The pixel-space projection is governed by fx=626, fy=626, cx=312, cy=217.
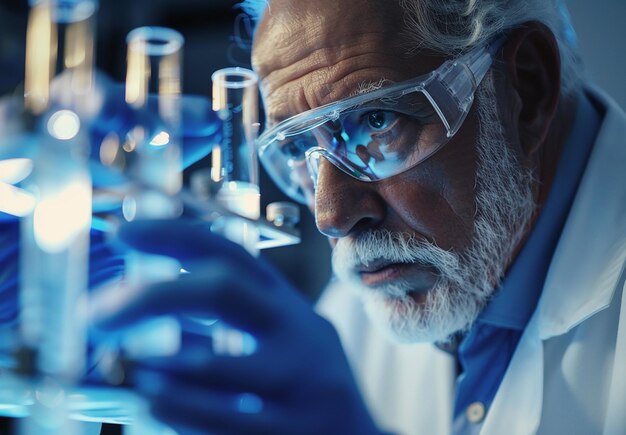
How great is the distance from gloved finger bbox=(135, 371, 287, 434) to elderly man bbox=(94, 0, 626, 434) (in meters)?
0.47

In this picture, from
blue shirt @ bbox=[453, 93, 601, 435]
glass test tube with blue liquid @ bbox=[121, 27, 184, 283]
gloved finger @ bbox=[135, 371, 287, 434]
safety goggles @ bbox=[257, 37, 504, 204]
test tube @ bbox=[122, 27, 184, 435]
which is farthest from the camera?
blue shirt @ bbox=[453, 93, 601, 435]

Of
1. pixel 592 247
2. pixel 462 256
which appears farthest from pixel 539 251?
pixel 462 256

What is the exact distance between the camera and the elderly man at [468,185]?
97cm

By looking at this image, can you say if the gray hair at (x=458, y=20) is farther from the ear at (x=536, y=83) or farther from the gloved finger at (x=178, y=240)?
the gloved finger at (x=178, y=240)

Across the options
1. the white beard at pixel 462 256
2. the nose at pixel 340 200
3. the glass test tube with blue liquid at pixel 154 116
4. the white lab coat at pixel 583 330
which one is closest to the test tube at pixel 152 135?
the glass test tube with blue liquid at pixel 154 116

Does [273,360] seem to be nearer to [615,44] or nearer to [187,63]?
[187,63]

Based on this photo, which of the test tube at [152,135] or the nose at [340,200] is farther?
the nose at [340,200]

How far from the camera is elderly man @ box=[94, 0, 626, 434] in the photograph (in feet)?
3.18

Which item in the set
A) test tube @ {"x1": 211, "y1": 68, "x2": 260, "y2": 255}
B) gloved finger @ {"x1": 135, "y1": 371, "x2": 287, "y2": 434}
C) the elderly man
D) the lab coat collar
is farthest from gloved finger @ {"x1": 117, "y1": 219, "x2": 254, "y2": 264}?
the lab coat collar

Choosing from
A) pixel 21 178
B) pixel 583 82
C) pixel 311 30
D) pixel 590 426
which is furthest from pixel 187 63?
pixel 590 426

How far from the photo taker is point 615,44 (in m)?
1.42

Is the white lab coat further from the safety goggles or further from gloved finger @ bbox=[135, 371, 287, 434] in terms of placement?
gloved finger @ bbox=[135, 371, 287, 434]

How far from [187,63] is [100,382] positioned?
3.41ft

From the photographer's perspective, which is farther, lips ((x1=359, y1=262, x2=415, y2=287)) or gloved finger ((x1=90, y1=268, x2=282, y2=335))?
lips ((x1=359, y1=262, x2=415, y2=287))
